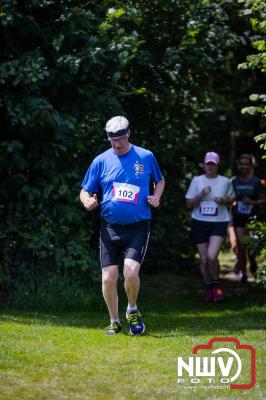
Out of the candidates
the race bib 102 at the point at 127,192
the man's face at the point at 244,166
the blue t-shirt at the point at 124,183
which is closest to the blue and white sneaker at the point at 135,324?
the blue t-shirt at the point at 124,183

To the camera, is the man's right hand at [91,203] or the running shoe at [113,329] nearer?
the man's right hand at [91,203]

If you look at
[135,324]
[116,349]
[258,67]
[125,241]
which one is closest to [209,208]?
[258,67]

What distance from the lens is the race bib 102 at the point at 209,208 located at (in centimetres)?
1035

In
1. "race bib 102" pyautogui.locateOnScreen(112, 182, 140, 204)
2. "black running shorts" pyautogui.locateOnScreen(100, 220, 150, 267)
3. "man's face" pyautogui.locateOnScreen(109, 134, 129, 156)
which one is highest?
"man's face" pyautogui.locateOnScreen(109, 134, 129, 156)

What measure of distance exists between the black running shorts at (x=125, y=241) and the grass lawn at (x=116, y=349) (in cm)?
74

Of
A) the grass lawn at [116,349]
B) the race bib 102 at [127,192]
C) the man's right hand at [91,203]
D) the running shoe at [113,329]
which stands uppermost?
the race bib 102 at [127,192]

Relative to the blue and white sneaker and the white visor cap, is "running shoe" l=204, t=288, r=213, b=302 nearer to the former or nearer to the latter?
the blue and white sneaker

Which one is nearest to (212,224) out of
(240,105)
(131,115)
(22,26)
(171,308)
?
(171,308)

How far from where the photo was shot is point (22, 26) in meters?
9.42

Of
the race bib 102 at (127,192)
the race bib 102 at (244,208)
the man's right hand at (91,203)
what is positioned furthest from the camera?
the race bib 102 at (244,208)

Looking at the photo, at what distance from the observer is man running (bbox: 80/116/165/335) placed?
24.1 ft

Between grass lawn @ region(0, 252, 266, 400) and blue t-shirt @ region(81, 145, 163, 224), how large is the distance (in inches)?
46.0

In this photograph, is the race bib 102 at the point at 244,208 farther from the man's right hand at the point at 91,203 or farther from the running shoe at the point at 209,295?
the man's right hand at the point at 91,203

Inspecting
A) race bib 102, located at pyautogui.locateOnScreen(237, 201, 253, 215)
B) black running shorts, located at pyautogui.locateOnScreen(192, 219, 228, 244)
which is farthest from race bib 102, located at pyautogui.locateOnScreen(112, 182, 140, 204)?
race bib 102, located at pyautogui.locateOnScreen(237, 201, 253, 215)
